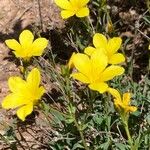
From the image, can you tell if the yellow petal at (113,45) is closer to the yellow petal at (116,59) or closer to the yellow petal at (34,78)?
the yellow petal at (116,59)

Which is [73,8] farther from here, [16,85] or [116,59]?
[16,85]

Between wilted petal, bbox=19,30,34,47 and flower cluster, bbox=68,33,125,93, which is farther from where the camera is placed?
wilted petal, bbox=19,30,34,47

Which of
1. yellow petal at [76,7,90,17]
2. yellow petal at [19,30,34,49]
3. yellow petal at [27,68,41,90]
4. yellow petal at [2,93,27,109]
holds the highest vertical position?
yellow petal at [76,7,90,17]

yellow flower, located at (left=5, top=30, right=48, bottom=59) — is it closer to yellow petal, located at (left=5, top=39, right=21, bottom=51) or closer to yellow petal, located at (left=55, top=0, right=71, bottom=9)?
yellow petal, located at (left=5, top=39, right=21, bottom=51)

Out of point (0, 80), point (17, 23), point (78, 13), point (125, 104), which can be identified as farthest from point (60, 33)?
point (125, 104)

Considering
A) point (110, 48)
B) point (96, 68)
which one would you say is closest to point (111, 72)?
point (96, 68)

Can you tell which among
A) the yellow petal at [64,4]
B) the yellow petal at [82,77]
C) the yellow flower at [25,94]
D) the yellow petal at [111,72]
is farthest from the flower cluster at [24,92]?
the yellow petal at [64,4]

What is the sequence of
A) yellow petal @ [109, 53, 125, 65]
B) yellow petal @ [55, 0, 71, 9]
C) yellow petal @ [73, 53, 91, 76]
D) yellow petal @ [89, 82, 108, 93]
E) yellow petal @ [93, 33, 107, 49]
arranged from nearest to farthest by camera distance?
yellow petal @ [89, 82, 108, 93], yellow petal @ [73, 53, 91, 76], yellow petal @ [109, 53, 125, 65], yellow petal @ [93, 33, 107, 49], yellow petal @ [55, 0, 71, 9]

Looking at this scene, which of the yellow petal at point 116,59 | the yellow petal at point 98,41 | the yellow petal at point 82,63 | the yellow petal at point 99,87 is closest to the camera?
the yellow petal at point 99,87

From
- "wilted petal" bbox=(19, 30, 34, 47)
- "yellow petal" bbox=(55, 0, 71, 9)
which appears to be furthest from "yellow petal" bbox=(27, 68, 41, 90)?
"yellow petal" bbox=(55, 0, 71, 9)
